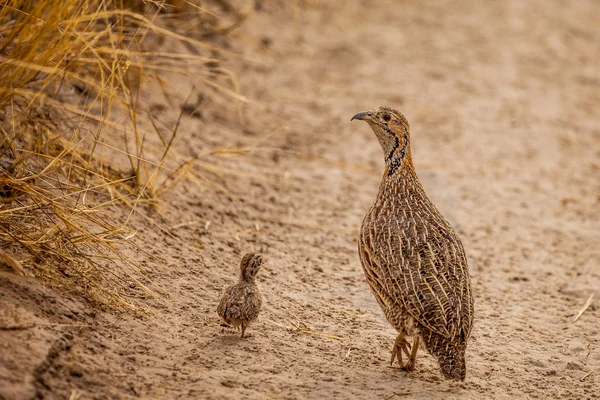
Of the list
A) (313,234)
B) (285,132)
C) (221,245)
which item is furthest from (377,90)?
(221,245)

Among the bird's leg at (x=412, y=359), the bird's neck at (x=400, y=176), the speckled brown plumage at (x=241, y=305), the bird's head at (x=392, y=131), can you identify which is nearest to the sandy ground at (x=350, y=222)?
the bird's leg at (x=412, y=359)

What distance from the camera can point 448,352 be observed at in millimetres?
4797

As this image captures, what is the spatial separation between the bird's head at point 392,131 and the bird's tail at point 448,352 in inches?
61.7

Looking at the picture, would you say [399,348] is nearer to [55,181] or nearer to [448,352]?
[448,352]

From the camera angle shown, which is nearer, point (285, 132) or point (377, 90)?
point (285, 132)

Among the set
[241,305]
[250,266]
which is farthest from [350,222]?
[241,305]

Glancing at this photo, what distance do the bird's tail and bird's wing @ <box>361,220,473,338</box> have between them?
6cm

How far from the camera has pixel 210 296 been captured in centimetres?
572

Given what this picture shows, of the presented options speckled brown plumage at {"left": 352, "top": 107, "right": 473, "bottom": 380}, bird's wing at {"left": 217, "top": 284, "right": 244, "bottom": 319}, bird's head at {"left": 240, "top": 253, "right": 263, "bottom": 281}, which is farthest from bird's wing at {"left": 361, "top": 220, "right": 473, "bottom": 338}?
bird's wing at {"left": 217, "top": 284, "right": 244, "bottom": 319}

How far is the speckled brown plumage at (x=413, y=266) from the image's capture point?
15.9 ft

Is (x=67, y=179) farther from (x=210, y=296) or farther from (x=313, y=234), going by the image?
(x=313, y=234)

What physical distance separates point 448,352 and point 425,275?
0.51m

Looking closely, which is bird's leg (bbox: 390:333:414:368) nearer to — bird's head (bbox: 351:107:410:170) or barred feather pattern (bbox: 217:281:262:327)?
barred feather pattern (bbox: 217:281:262:327)

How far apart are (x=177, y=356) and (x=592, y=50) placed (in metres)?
11.1
